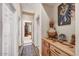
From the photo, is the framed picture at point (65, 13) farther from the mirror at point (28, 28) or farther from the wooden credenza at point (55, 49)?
the mirror at point (28, 28)

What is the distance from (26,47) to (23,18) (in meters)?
0.36

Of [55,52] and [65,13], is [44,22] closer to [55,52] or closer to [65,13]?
[65,13]

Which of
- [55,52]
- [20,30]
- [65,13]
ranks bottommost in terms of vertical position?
[55,52]

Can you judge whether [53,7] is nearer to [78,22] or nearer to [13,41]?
[78,22]

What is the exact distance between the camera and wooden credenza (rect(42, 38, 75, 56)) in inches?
59.3

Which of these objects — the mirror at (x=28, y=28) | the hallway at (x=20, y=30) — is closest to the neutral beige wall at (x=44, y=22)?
the hallway at (x=20, y=30)

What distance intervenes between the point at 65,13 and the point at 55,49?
44 centimetres

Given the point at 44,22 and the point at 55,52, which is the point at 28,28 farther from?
the point at 55,52

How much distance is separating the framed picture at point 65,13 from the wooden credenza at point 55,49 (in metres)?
0.25

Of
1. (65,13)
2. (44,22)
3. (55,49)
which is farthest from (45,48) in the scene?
(65,13)

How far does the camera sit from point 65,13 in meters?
1.57

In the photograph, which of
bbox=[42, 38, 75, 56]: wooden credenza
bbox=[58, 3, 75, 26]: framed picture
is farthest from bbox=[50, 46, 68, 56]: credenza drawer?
bbox=[58, 3, 75, 26]: framed picture

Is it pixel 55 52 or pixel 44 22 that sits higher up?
pixel 44 22

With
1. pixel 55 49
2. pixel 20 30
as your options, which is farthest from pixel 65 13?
pixel 20 30
